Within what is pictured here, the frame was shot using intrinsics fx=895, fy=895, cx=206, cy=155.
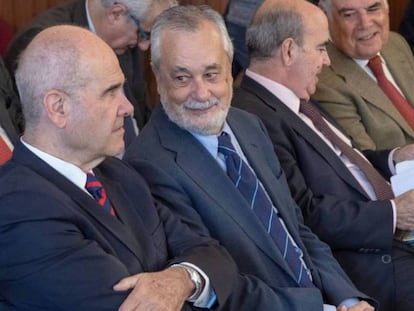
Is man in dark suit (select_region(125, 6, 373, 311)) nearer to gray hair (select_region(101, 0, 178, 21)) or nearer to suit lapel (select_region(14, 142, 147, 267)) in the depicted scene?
suit lapel (select_region(14, 142, 147, 267))

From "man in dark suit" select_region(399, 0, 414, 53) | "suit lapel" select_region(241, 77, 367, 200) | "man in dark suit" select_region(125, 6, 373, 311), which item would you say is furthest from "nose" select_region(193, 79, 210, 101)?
"man in dark suit" select_region(399, 0, 414, 53)

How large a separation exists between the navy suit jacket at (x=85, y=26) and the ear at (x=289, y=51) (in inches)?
32.4

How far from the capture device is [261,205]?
101 inches

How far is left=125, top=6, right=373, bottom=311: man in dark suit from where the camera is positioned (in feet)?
8.00

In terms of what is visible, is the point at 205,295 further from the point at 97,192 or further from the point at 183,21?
the point at 183,21

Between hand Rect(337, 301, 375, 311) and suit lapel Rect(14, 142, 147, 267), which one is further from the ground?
suit lapel Rect(14, 142, 147, 267)

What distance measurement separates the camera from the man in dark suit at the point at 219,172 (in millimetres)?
2439

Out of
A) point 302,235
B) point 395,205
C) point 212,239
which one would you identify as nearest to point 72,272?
point 212,239

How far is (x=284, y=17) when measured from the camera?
309 centimetres

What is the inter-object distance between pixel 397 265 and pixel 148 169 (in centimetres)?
100

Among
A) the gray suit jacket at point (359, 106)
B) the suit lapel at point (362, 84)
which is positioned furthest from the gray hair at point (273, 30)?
the suit lapel at point (362, 84)

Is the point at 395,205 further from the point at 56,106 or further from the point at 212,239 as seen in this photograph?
the point at 56,106

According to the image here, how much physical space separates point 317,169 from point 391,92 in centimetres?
91

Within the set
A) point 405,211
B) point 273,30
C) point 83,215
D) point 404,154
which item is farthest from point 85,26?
point 83,215
